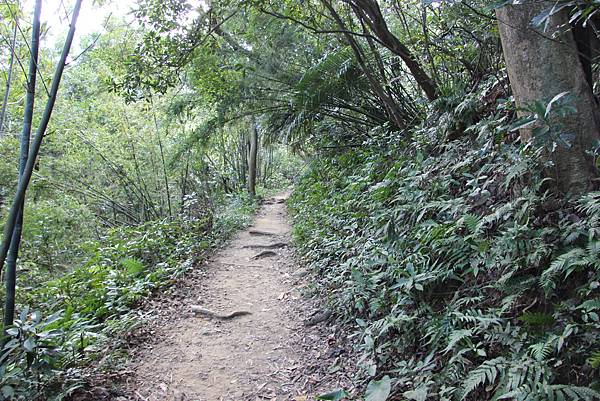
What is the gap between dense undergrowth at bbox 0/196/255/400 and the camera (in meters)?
2.59

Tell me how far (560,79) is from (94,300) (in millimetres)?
4714

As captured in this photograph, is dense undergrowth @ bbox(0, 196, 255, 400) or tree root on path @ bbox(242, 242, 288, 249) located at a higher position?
dense undergrowth @ bbox(0, 196, 255, 400)

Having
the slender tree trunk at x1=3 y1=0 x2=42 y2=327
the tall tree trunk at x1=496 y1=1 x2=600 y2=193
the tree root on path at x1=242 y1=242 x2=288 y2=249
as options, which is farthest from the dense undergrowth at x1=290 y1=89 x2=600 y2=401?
the tree root on path at x1=242 y1=242 x2=288 y2=249

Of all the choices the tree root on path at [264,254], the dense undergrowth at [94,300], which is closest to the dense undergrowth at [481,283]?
the dense undergrowth at [94,300]

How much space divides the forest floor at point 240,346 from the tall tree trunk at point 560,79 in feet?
6.57

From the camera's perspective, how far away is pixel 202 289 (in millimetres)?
5164

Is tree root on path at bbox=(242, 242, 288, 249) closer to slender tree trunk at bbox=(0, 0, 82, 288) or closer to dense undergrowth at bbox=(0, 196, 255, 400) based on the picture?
dense undergrowth at bbox=(0, 196, 255, 400)

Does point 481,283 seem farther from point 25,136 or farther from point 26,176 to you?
point 25,136

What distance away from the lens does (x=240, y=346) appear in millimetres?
3666

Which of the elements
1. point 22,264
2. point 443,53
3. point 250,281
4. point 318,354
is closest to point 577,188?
point 318,354

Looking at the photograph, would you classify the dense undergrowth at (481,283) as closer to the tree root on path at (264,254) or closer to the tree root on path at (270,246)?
the tree root on path at (264,254)

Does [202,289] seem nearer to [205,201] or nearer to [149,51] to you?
[149,51]

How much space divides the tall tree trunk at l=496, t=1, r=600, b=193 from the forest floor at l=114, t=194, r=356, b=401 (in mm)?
2004

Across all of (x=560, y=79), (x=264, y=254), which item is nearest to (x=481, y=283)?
(x=560, y=79)
